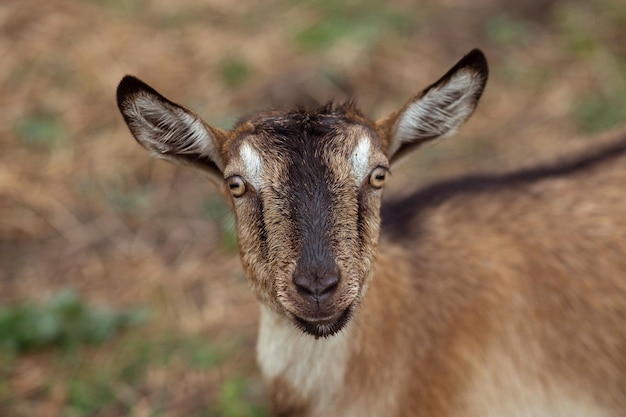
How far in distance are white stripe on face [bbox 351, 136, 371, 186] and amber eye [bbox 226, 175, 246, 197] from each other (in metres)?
0.47

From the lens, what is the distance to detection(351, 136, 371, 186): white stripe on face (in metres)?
3.61

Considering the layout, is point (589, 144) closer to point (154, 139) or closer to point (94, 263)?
point (154, 139)

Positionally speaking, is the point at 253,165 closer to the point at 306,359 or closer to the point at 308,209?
the point at 308,209

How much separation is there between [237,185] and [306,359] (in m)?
0.90

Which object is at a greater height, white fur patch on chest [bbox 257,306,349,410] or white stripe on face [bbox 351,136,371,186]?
white stripe on face [bbox 351,136,371,186]

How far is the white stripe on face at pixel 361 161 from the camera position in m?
3.61

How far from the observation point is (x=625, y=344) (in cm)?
421

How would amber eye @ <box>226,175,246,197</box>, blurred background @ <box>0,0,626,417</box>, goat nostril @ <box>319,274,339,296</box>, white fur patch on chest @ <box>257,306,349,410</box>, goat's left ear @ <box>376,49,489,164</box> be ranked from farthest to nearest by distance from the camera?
blurred background @ <box>0,0,626,417</box>
white fur patch on chest @ <box>257,306,349,410</box>
goat's left ear @ <box>376,49,489,164</box>
amber eye @ <box>226,175,246,197</box>
goat nostril @ <box>319,274,339,296</box>

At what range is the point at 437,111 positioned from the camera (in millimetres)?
3955

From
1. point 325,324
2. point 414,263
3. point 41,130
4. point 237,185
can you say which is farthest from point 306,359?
point 41,130

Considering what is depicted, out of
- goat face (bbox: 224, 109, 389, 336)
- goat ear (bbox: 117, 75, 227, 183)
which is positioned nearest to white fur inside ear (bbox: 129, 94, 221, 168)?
goat ear (bbox: 117, 75, 227, 183)

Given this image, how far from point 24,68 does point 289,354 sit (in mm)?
5048

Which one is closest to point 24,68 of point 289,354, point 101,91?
point 101,91

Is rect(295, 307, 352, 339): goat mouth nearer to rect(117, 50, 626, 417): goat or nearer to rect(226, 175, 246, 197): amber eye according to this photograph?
rect(117, 50, 626, 417): goat
